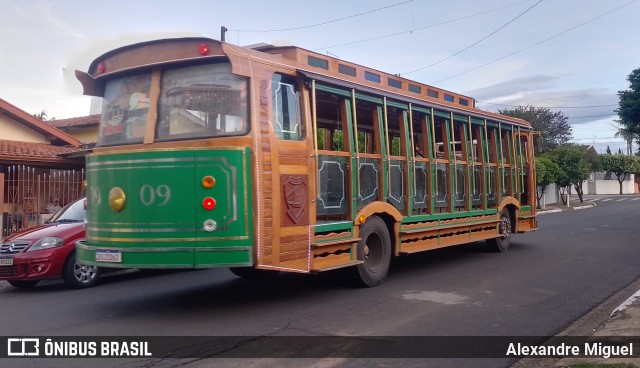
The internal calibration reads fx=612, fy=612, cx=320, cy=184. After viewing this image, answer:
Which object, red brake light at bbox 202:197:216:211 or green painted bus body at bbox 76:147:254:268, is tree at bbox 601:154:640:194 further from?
red brake light at bbox 202:197:216:211

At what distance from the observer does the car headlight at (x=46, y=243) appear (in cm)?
980

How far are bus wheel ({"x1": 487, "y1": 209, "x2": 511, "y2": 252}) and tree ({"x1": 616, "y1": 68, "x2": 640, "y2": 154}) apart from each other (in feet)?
48.4

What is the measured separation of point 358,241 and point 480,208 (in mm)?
5023

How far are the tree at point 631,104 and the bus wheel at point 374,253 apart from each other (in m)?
20.4

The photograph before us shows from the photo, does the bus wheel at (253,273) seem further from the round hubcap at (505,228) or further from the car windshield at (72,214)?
the round hubcap at (505,228)

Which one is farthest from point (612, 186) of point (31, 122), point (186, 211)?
point (186, 211)

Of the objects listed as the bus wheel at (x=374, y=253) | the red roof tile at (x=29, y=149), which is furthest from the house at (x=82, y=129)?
the bus wheel at (x=374, y=253)

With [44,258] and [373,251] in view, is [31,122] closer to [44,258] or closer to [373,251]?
[44,258]

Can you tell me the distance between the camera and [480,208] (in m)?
13.0

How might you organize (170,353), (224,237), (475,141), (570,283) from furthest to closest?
(475,141), (570,283), (224,237), (170,353)

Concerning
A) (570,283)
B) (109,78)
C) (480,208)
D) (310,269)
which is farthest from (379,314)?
(480,208)

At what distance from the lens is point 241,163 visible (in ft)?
23.6

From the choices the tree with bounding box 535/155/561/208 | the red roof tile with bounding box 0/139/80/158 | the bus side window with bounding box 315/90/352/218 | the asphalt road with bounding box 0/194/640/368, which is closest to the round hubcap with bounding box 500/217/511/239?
the asphalt road with bounding box 0/194/640/368

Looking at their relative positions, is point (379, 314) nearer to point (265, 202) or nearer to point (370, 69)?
point (265, 202)
